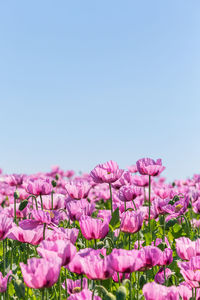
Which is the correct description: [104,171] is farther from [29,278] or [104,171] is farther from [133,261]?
[29,278]

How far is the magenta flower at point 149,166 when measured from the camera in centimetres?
393

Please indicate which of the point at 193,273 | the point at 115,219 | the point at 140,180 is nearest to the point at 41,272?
the point at 193,273

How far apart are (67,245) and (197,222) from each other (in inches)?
130

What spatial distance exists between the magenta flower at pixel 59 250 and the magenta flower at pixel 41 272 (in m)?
0.12

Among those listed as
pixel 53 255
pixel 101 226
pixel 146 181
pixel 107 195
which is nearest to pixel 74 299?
pixel 53 255

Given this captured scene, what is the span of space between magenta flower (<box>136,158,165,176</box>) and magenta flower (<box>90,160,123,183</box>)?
0.27 m

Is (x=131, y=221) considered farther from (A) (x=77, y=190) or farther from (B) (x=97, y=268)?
(A) (x=77, y=190)

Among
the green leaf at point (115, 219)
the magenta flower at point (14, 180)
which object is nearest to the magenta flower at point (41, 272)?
the green leaf at point (115, 219)

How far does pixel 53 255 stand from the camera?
6.28 ft

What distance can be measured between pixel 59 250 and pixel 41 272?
0.75ft

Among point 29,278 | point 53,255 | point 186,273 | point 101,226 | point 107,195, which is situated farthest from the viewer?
point 107,195

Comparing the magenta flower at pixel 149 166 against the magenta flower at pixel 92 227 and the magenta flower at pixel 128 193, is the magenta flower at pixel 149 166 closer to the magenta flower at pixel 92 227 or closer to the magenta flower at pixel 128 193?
the magenta flower at pixel 128 193

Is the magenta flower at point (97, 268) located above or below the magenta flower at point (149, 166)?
below

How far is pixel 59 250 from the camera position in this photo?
199 centimetres
